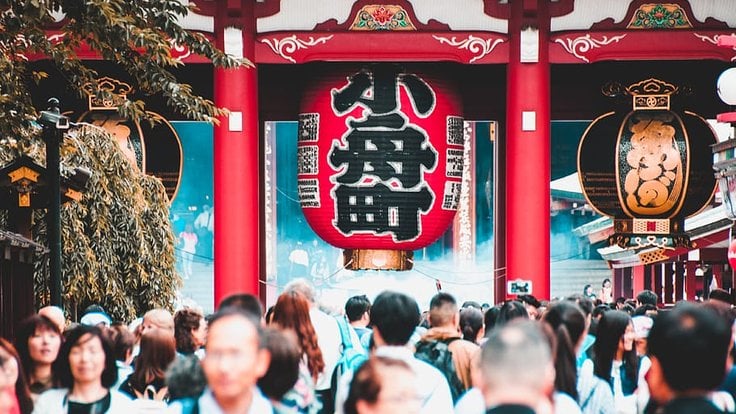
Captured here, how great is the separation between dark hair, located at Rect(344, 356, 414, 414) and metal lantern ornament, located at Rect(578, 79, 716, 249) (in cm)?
1329

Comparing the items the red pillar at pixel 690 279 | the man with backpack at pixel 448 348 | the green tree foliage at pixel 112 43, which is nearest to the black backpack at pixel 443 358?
the man with backpack at pixel 448 348

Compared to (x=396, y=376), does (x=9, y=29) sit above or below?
above

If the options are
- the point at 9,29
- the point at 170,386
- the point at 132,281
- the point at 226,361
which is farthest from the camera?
the point at 132,281

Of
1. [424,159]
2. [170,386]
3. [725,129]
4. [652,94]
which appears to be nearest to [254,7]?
[424,159]

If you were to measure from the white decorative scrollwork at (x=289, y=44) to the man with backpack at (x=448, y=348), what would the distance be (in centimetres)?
1040

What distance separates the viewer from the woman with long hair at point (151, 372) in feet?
21.5

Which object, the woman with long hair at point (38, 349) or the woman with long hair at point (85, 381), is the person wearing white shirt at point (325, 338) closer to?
the woman with long hair at point (38, 349)

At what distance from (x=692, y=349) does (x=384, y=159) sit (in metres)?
12.6

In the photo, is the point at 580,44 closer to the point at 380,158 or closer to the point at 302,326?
the point at 380,158

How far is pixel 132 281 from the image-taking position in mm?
15523

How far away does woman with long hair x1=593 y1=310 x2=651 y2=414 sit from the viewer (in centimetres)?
659

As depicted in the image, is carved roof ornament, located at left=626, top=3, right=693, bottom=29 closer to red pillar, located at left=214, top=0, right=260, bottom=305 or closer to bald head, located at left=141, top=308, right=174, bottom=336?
red pillar, located at left=214, top=0, right=260, bottom=305

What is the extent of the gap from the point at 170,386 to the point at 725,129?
15354mm

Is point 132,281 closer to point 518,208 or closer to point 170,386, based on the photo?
point 518,208
